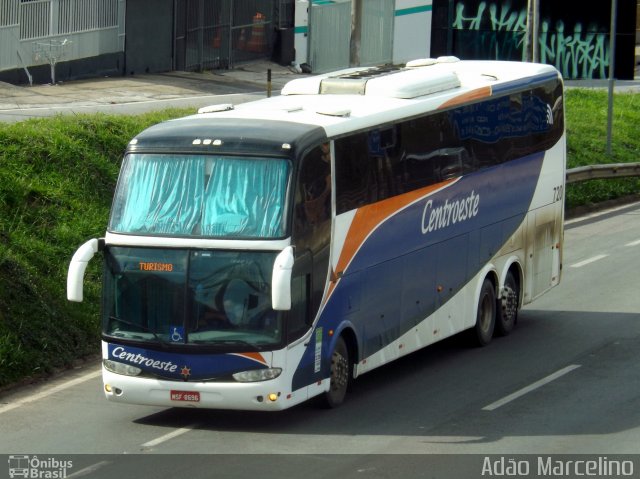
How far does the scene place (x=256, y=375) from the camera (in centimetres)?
1277

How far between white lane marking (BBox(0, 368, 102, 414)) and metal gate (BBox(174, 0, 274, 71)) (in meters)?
Answer: 28.1

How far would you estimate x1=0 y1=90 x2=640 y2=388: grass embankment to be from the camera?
1619 cm

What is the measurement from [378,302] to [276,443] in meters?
2.61

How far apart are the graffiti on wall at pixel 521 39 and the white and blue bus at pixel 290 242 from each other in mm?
36097

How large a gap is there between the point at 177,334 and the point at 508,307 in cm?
701

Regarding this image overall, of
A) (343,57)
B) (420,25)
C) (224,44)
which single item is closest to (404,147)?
(224,44)

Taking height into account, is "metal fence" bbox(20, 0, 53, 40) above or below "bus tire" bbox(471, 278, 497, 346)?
above

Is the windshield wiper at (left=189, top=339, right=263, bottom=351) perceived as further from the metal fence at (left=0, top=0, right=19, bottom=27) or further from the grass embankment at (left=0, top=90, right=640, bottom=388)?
the metal fence at (left=0, top=0, right=19, bottom=27)

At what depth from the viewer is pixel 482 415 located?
13.9 metres

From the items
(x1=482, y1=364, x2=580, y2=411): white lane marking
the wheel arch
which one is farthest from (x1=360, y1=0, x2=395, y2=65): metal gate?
(x1=482, y1=364, x2=580, y2=411): white lane marking

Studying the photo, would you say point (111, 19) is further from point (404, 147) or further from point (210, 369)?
point (210, 369)

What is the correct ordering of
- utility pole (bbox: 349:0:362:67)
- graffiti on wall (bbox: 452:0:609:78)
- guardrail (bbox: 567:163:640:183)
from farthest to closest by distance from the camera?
graffiti on wall (bbox: 452:0:609:78) → utility pole (bbox: 349:0:362:67) → guardrail (bbox: 567:163:640:183)

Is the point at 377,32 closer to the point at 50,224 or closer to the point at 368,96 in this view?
the point at 50,224
